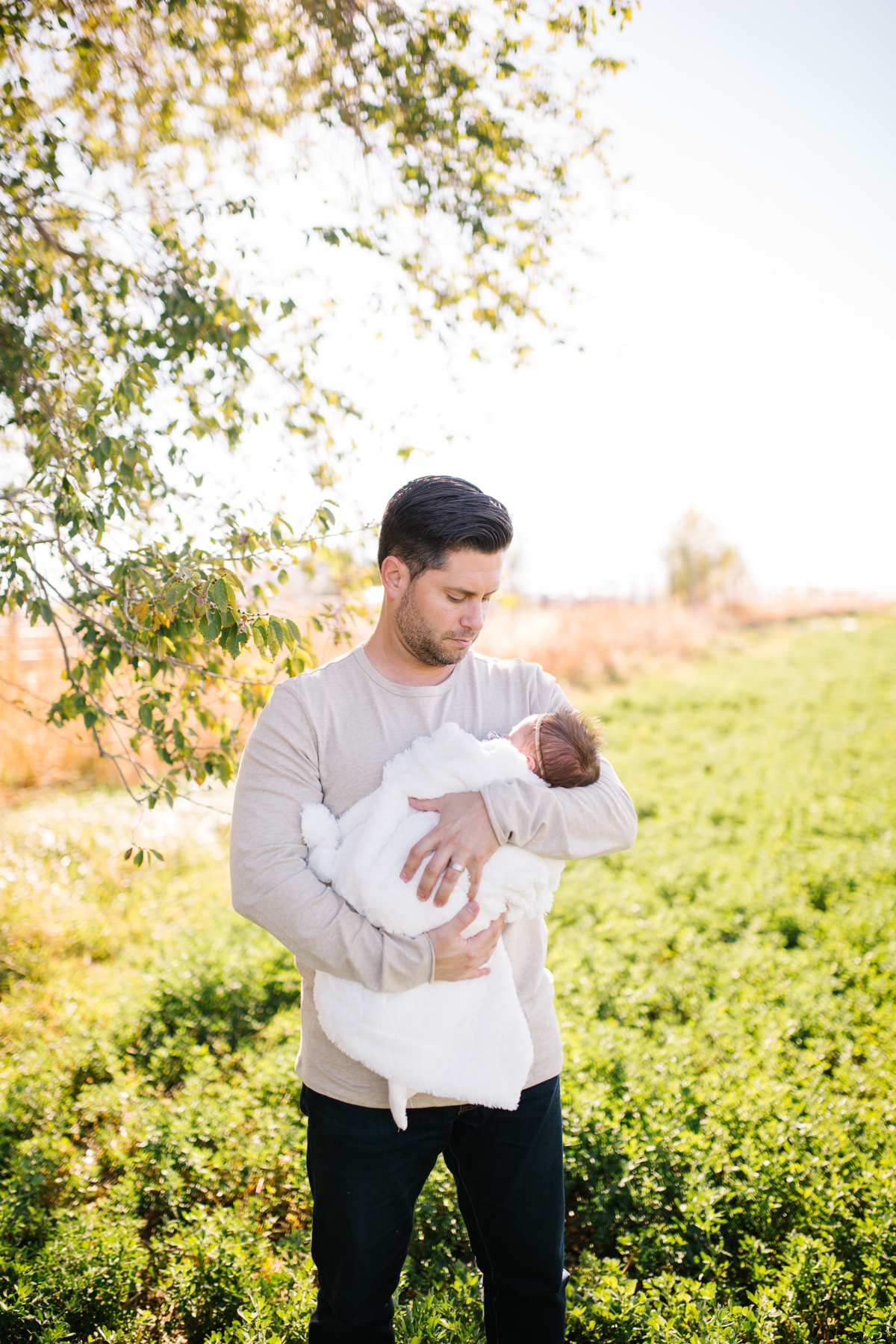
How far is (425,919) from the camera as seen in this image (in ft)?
5.41

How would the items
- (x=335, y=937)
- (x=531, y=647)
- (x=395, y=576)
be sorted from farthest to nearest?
(x=531, y=647)
(x=395, y=576)
(x=335, y=937)

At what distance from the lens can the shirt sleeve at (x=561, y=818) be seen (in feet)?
5.60

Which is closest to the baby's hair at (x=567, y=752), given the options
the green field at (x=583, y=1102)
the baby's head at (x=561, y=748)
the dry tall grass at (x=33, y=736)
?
the baby's head at (x=561, y=748)

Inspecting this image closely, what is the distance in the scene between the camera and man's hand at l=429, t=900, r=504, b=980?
5.32 feet

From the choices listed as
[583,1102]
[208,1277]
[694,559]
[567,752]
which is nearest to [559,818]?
[567,752]

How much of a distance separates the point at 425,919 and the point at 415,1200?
740mm

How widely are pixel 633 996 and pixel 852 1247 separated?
168 cm

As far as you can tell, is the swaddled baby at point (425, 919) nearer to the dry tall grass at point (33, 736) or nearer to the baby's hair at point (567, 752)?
the baby's hair at point (567, 752)

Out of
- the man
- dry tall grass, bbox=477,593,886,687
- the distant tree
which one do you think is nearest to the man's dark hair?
the man

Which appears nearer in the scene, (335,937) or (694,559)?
(335,937)

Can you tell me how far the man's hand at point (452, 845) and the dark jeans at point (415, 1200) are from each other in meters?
0.56

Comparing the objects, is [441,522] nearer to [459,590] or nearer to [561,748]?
[459,590]

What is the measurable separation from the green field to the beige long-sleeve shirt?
123cm

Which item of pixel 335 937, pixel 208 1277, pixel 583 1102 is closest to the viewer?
pixel 335 937
